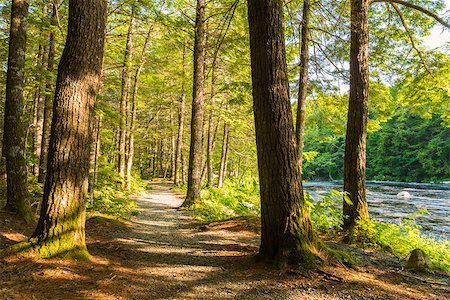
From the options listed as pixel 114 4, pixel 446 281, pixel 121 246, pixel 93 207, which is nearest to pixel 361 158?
pixel 446 281

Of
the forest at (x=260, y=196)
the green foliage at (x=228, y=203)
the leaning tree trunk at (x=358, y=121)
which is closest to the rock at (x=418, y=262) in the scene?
the forest at (x=260, y=196)

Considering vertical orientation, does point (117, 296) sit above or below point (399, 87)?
below

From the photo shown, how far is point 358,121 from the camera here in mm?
6363

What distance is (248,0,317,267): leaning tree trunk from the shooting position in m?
4.19

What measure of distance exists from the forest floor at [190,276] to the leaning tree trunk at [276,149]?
36 centimetres

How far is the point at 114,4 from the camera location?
10242 mm

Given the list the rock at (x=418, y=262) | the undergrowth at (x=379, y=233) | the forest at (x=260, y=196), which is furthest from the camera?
the undergrowth at (x=379, y=233)

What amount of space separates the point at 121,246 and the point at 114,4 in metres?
8.19

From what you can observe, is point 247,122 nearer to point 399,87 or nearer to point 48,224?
point 399,87

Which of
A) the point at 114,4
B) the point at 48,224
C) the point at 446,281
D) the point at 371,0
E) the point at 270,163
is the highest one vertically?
the point at 114,4

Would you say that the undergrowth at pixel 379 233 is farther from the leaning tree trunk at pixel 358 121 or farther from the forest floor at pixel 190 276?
the forest floor at pixel 190 276

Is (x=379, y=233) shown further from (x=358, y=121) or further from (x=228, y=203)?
(x=228, y=203)

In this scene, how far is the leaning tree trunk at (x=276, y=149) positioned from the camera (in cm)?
419

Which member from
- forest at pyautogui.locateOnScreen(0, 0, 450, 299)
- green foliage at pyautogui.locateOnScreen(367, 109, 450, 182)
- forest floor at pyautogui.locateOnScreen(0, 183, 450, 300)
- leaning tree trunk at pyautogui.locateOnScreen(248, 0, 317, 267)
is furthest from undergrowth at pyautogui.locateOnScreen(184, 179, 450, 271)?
green foliage at pyautogui.locateOnScreen(367, 109, 450, 182)
